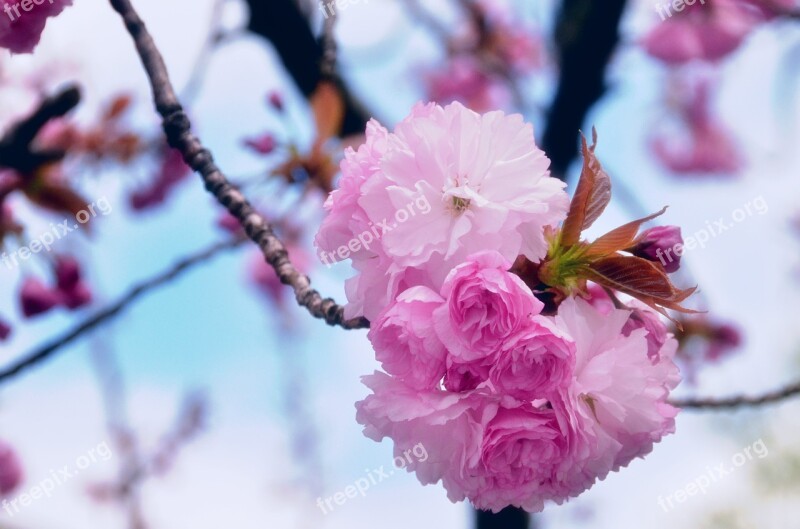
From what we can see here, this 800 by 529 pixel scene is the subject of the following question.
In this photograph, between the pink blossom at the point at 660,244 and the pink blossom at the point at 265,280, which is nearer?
the pink blossom at the point at 660,244

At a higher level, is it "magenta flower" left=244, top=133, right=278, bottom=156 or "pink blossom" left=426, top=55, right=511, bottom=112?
"pink blossom" left=426, top=55, right=511, bottom=112

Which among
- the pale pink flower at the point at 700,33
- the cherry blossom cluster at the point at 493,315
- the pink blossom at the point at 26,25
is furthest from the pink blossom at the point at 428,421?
the pale pink flower at the point at 700,33

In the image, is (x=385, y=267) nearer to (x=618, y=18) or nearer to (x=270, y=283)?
(x=618, y=18)

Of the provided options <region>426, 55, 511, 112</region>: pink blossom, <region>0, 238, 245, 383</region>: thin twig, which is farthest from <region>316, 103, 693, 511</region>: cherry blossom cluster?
<region>426, 55, 511, 112</region>: pink blossom

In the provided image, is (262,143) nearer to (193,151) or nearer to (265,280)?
(193,151)

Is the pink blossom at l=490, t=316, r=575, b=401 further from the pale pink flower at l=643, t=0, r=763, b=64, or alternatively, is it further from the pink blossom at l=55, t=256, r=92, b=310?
the pale pink flower at l=643, t=0, r=763, b=64

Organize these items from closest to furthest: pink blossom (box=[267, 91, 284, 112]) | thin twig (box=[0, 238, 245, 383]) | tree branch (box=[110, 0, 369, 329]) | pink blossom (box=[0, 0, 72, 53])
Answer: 1. pink blossom (box=[0, 0, 72, 53])
2. tree branch (box=[110, 0, 369, 329])
3. thin twig (box=[0, 238, 245, 383])
4. pink blossom (box=[267, 91, 284, 112])

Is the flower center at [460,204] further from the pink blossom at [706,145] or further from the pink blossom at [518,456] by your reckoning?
the pink blossom at [706,145]
